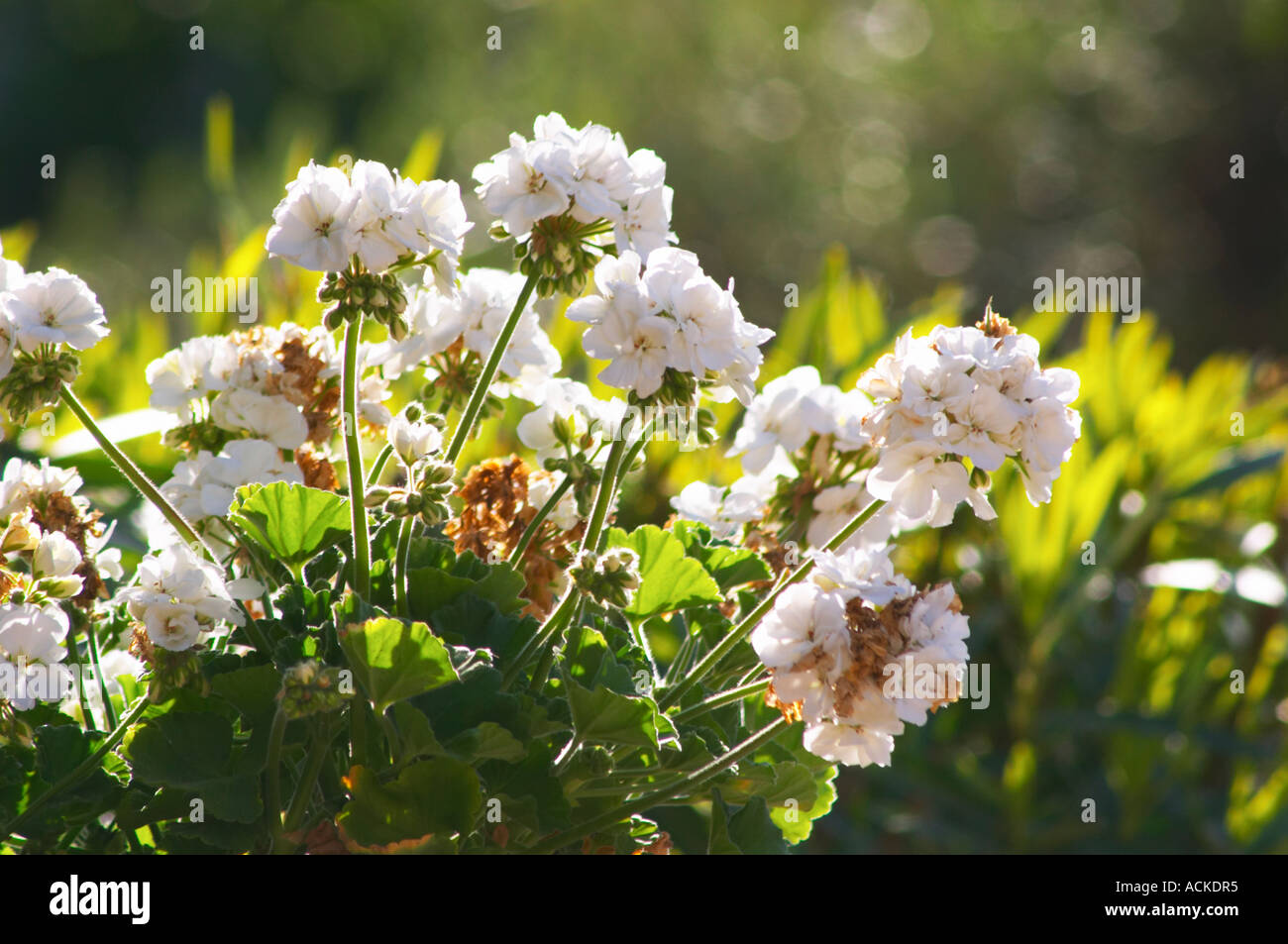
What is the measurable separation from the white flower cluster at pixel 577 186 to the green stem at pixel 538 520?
0.14 metres

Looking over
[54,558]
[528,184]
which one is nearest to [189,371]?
[54,558]

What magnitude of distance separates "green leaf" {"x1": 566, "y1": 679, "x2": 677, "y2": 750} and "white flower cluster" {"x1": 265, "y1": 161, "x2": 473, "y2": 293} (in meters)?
0.22

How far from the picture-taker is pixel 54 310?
24.8 inches

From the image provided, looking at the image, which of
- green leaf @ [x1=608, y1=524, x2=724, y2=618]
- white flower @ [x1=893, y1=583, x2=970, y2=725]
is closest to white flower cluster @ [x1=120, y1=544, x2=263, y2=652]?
green leaf @ [x1=608, y1=524, x2=724, y2=618]

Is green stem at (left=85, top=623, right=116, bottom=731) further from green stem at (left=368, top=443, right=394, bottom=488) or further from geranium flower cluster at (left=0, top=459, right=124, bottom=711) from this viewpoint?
green stem at (left=368, top=443, right=394, bottom=488)

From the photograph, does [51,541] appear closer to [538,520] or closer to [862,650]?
[538,520]

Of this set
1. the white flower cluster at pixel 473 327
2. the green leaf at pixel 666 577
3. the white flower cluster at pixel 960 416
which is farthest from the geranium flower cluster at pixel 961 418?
the white flower cluster at pixel 473 327

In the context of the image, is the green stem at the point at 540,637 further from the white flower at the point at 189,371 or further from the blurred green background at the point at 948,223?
the blurred green background at the point at 948,223

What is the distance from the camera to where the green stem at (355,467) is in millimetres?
624

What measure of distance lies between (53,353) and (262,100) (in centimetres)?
1076

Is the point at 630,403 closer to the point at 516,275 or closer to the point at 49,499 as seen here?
the point at 516,275

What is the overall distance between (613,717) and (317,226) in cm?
27

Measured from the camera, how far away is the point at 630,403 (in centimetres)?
62

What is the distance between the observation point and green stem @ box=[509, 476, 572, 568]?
2.32 feet
